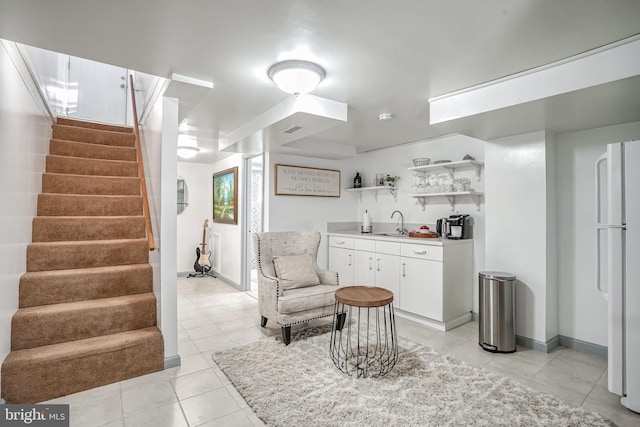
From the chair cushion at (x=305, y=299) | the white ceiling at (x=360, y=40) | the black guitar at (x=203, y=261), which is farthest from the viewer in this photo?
the black guitar at (x=203, y=261)

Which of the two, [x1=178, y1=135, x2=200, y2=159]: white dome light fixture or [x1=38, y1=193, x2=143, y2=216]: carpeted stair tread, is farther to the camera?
[x1=178, y1=135, x2=200, y2=159]: white dome light fixture

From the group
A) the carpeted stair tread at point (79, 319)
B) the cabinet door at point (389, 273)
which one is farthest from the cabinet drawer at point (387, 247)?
the carpeted stair tread at point (79, 319)

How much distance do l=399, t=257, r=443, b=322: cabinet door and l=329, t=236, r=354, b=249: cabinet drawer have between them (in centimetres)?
95

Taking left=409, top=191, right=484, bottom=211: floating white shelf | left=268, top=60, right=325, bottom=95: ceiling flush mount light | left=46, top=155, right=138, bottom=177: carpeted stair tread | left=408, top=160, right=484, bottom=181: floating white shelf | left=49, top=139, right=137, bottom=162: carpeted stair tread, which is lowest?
left=409, top=191, right=484, bottom=211: floating white shelf

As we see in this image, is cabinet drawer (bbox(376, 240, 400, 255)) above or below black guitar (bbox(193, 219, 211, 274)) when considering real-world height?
above

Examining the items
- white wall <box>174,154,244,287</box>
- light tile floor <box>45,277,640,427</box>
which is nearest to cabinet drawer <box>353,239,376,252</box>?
light tile floor <box>45,277,640,427</box>

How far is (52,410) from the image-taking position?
2.00 metres

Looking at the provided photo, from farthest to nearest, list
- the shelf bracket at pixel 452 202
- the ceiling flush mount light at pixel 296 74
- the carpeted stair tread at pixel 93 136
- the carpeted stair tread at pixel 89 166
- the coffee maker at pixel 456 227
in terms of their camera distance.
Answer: the shelf bracket at pixel 452 202
the coffee maker at pixel 456 227
the carpeted stair tread at pixel 93 136
the carpeted stair tread at pixel 89 166
the ceiling flush mount light at pixel 296 74

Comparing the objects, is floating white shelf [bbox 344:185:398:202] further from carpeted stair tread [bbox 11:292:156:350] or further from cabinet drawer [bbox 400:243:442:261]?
carpeted stair tread [bbox 11:292:156:350]

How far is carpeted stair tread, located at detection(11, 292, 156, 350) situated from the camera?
2271 mm

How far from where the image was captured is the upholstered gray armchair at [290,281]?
9.91 ft

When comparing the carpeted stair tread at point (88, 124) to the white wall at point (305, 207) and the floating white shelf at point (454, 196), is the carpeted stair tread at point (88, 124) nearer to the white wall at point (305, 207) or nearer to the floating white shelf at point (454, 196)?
the white wall at point (305, 207)

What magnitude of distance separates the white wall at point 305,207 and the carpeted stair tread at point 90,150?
178 centimetres

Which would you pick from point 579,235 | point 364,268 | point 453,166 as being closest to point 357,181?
point 364,268
